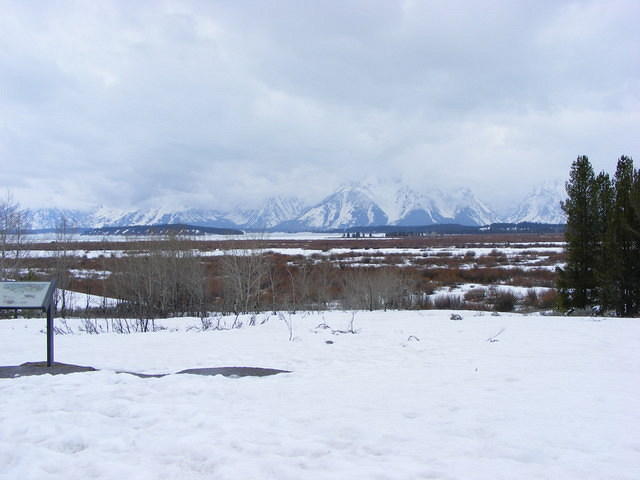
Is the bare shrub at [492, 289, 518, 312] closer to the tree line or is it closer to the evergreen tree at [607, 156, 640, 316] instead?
the tree line

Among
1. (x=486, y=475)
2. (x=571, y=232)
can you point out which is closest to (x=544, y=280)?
(x=571, y=232)

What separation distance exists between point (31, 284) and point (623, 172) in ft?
72.9

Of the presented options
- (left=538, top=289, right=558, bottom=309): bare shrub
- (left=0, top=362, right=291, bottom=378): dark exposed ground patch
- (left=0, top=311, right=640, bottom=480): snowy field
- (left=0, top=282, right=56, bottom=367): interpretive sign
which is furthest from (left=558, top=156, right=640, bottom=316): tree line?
(left=0, top=282, right=56, bottom=367): interpretive sign

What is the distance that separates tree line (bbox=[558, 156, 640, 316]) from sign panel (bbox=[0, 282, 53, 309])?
18.9m

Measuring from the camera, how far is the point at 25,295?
6.48 meters

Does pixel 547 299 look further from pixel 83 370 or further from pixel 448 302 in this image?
pixel 83 370

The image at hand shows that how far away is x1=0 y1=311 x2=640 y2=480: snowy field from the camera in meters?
3.46

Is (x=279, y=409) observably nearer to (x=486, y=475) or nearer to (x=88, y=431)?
(x=88, y=431)

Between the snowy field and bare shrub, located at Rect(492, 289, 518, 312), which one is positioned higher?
the snowy field

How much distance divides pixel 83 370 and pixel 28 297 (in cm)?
135

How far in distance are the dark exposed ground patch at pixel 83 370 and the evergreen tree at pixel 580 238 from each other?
57.7ft

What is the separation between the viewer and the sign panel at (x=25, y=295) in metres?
6.32

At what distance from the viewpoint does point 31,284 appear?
6.70 m

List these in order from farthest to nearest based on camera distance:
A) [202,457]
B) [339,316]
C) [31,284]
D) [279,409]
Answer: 1. [339,316]
2. [31,284]
3. [279,409]
4. [202,457]
